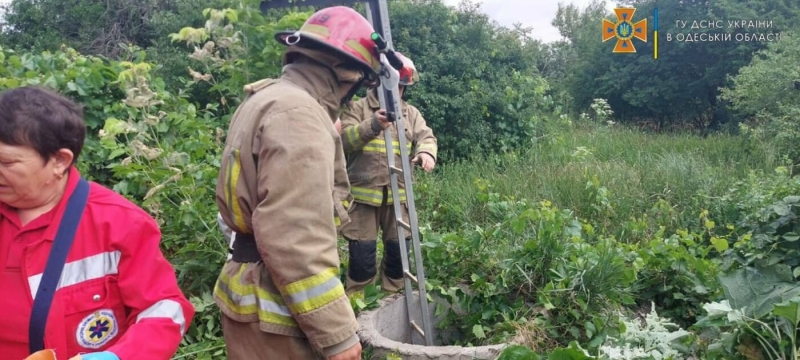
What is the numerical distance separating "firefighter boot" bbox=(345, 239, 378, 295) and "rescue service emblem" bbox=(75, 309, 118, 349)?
2323 millimetres

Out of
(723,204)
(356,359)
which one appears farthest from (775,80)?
(356,359)

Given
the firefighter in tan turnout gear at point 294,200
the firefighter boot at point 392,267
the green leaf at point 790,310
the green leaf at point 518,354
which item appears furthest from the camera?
the firefighter boot at point 392,267

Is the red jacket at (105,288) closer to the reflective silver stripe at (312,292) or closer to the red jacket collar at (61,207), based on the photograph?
the red jacket collar at (61,207)

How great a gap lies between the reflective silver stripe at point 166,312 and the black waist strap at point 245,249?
1.11ft

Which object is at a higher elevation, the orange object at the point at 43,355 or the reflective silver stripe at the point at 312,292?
the orange object at the point at 43,355

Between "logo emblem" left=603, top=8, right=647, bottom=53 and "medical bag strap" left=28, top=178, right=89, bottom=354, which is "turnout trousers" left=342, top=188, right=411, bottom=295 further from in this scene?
"logo emblem" left=603, top=8, right=647, bottom=53

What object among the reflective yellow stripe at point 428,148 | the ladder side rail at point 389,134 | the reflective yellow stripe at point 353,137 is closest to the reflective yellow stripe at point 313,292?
the ladder side rail at point 389,134

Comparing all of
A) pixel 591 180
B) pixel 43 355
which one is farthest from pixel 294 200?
pixel 591 180

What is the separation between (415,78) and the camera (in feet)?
13.2

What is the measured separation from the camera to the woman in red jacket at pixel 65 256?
1.56 metres

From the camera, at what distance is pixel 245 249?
6.60 feet

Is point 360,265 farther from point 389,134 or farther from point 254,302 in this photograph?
point 254,302

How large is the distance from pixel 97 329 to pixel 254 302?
1.49 ft

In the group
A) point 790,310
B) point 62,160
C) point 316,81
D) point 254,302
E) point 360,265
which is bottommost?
point 360,265
